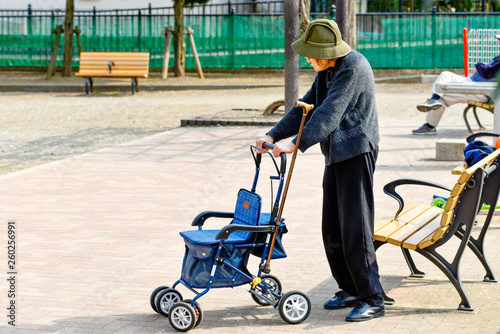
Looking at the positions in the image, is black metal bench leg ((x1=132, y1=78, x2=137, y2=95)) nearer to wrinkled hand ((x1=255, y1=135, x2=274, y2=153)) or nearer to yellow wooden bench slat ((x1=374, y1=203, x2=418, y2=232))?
yellow wooden bench slat ((x1=374, y1=203, x2=418, y2=232))

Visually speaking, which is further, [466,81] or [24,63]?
[24,63]

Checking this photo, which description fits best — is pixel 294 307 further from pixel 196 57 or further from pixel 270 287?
pixel 196 57

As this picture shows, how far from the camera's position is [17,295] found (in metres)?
4.88

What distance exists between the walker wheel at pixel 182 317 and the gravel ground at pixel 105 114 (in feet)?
21.1

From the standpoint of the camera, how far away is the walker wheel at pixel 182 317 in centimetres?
416

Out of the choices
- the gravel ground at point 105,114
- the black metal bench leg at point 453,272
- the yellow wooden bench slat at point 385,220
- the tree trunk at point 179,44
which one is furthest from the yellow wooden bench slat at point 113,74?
the black metal bench leg at point 453,272

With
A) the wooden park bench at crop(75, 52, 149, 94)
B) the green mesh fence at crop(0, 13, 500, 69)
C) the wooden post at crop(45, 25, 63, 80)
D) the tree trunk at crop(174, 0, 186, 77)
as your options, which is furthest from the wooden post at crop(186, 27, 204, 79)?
the wooden post at crop(45, 25, 63, 80)

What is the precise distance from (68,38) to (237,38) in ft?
18.2

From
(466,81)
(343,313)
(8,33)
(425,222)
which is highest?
(8,33)

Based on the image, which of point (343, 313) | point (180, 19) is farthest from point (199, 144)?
point (180, 19)

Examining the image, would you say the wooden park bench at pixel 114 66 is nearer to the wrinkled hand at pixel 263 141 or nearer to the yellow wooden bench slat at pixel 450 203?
the wrinkled hand at pixel 263 141

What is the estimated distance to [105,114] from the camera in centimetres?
1634

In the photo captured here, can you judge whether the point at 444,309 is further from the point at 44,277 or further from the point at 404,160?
the point at 404,160

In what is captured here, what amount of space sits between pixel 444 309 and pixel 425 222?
2.03ft
